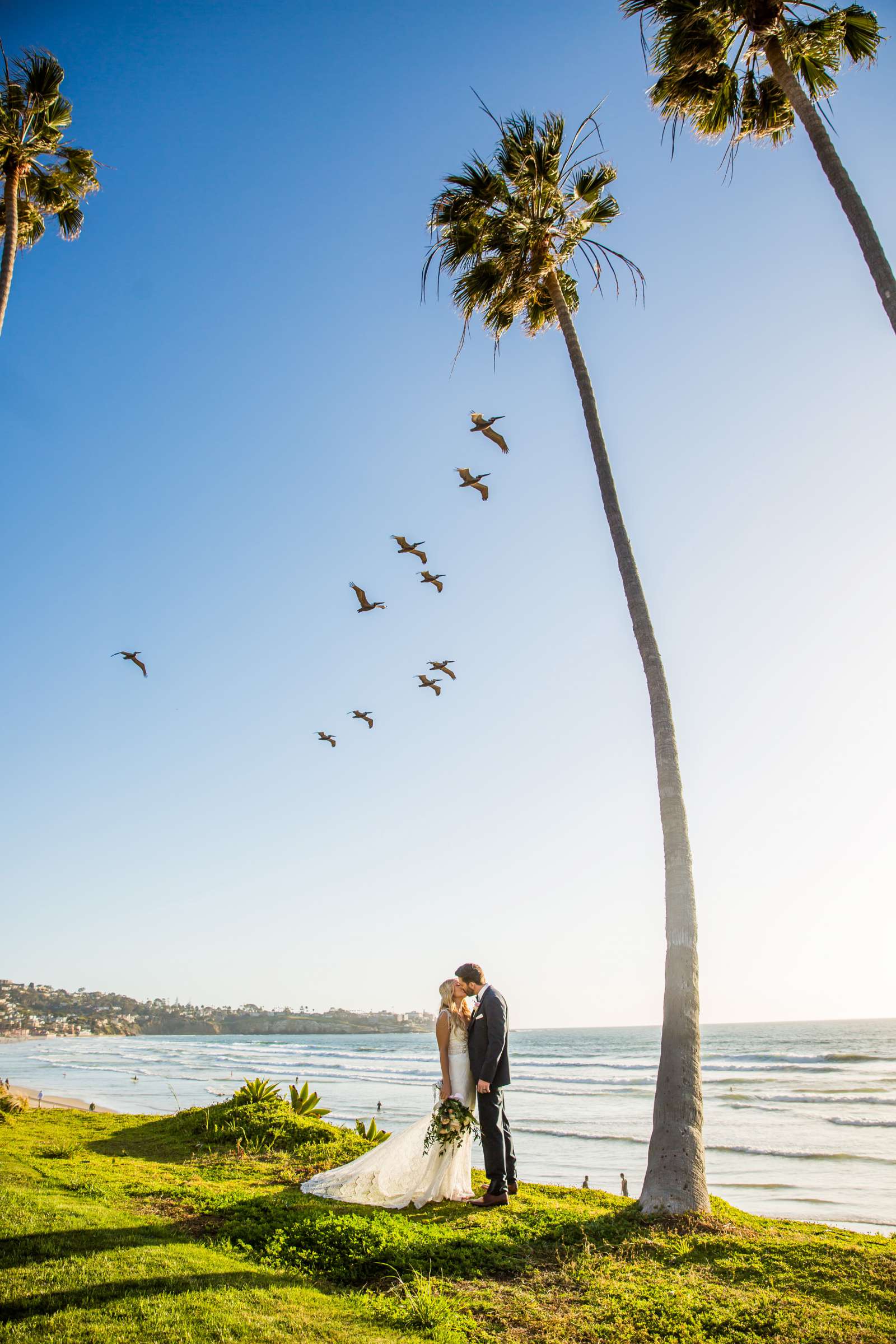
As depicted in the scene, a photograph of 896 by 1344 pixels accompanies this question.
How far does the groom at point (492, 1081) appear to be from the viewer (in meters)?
7.38

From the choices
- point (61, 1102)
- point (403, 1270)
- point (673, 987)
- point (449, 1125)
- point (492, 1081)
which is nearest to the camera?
point (403, 1270)

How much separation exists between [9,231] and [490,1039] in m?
14.7

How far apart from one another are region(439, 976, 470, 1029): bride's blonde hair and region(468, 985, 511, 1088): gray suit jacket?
124mm

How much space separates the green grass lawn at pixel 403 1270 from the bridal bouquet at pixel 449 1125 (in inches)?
21.2

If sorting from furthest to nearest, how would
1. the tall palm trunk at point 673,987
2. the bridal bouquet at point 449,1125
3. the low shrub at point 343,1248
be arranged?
the bridal bouquet at point 449,1125, the tall palm trunk at point 673,987, the low shrub at point 343,1248

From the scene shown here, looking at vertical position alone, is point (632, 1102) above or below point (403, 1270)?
below

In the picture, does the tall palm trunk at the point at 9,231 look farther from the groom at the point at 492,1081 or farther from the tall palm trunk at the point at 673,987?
the groom at the point at 492,1081

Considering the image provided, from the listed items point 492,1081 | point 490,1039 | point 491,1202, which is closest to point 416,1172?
point 491,1202

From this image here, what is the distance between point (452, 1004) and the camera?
25.6 feet

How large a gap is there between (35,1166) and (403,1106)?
2455cm

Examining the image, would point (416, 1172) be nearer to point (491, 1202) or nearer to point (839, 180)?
point (491, 1202)

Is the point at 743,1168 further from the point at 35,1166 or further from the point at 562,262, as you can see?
the point at 562,262

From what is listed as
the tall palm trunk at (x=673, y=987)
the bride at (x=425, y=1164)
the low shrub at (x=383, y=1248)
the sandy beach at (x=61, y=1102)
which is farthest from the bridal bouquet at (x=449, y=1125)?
the sandy beach at (x=61, y=1102)

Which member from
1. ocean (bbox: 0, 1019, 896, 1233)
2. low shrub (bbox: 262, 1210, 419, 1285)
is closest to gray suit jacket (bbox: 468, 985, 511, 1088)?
low shrub (bbox: 262, 1210, 419, 1285)
